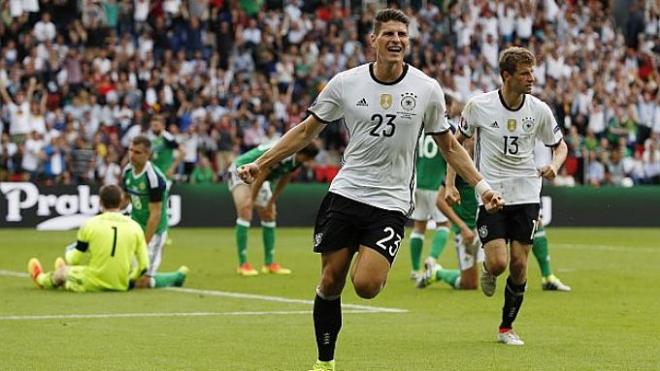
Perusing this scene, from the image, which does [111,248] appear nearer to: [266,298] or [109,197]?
[109,197]

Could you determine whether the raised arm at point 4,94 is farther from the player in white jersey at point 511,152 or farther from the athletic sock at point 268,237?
the player in white jersey at point 511,152

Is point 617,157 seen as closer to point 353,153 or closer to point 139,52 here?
point 139,52

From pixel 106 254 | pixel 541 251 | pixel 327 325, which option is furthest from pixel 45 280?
pixel 327 325

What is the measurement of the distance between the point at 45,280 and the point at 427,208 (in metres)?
4.87

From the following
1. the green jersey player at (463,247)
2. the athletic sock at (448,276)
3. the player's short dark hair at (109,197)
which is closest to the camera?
the player's short dark hair at (109,197)

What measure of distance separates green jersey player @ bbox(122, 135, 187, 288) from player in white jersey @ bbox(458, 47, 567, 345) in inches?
211

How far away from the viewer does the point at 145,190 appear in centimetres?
1731

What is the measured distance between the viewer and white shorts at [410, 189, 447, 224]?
18391 mm

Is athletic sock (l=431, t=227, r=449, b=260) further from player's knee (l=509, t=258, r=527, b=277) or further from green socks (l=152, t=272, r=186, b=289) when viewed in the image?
player's knee (l=509, t=258, r=527, b=277)

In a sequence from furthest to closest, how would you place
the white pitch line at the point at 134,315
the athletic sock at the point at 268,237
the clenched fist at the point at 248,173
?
the athletic sock at the point at 268,237 → the white pitch line at the point at 134,315 → the clenched fist at the point at 248,173

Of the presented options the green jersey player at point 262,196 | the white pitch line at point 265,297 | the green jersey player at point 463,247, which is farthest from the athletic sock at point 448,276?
the white pitch line at point 265,297

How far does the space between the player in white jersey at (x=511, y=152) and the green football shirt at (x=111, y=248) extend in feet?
15.4

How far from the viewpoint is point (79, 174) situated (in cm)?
3133

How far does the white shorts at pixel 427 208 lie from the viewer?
1839 centimetres
